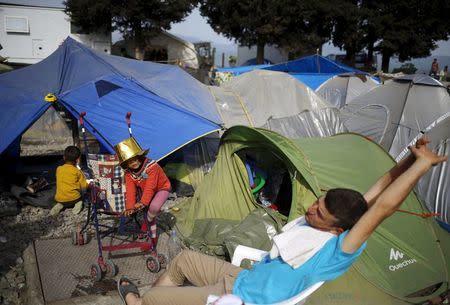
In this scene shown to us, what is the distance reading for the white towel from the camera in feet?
7.57

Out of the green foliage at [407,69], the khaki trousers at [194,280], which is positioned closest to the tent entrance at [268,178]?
the khaki trousers at [194,280]

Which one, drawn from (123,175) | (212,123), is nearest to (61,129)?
(212,123)

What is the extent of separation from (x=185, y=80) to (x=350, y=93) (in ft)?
21.1

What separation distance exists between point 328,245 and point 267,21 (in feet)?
94.4

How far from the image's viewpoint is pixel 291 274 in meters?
2.35

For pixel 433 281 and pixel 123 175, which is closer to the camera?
pixel 433 281

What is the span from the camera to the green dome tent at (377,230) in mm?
3957

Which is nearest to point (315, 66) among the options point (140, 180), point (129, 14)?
point (140, 180)

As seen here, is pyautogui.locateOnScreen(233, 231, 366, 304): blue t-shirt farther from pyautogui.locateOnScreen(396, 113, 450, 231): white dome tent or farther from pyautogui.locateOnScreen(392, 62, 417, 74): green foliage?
pyautogui.locateOnScreen(392, 62, 417, 74): green foliage

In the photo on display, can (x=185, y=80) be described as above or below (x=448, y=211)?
above

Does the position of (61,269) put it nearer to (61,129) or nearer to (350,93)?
(61,129)

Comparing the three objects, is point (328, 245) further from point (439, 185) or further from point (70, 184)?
point (70, 184)

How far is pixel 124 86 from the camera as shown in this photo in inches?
271

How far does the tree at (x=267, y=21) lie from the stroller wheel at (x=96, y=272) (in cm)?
2687
